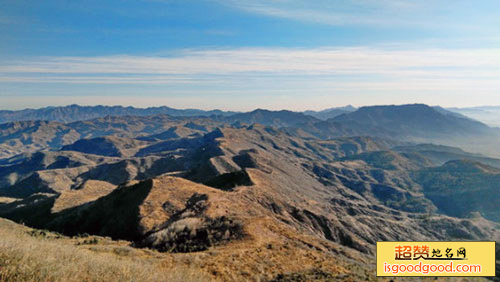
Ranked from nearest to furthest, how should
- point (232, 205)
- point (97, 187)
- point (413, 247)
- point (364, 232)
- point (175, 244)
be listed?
point (413, 247)
point (175, 244)
point (232, 205)
point (364, 232)
point (97, 187)

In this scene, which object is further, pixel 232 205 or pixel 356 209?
pixel 356 209

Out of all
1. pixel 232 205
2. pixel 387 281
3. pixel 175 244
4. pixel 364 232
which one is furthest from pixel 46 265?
pixel 364 232

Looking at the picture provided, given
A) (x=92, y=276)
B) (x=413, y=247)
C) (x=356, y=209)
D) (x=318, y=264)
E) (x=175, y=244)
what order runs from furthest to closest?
(x=356, y=209) → (x=175, y=244) → (x=318, y=264) → (x=413, y=247) → (x=92, y=276)

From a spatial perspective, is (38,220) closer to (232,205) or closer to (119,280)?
(232,205)

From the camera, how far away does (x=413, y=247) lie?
62.0ft

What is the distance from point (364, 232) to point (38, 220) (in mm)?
84435

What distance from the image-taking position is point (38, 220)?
61.7 meters

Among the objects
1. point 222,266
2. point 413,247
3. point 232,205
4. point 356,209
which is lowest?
point 356,209

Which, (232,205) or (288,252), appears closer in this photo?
(288,252)

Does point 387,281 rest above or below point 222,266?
below

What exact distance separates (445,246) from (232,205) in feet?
108

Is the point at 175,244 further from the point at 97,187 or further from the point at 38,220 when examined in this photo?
the point at 97,187

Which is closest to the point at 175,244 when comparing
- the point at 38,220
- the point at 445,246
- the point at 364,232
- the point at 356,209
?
the point at 445,246

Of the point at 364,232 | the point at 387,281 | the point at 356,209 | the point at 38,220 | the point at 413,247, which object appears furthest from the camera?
the point at 356,209
